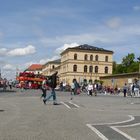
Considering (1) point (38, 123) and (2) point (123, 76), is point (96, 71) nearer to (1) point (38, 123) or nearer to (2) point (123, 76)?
→ (2) point (123, 76)

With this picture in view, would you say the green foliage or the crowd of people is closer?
the crowd of people

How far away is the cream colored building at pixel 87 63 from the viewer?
509 feet

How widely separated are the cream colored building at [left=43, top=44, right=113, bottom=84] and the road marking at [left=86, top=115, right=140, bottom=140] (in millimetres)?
138173

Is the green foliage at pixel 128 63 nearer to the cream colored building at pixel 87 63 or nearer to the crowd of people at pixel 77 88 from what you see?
the cream colored building at pixel 87 63

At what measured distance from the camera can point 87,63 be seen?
15700 centimetres

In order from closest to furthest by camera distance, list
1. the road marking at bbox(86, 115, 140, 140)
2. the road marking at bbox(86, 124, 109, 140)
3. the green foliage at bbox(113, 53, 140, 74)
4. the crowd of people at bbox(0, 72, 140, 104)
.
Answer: the road marking at bbox(86, 124, 109, 140)
the road marking at bbox(86, 115, 140, 140)
the crowd of people at bbox(0, 72, 140, 104)
the green foliage at bbox(113, 53, 140, 74)

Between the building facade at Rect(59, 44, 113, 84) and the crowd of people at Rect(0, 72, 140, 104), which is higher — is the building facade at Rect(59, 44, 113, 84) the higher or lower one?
the higher one

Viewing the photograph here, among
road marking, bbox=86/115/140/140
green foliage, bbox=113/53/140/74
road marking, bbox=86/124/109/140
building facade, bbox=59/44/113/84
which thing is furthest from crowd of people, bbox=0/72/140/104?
building facade, bbox=59/44/113/84

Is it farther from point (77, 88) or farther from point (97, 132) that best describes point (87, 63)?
point (97, 132)

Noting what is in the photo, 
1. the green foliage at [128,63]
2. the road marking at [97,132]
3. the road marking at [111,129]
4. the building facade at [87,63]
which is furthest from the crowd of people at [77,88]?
the building facade at [87,63]

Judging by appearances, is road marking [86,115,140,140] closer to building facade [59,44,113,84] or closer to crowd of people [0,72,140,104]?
crowd of people [0,72,140,104]

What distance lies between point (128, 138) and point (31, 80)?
82899 mm

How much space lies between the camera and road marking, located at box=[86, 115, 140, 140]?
11666mm

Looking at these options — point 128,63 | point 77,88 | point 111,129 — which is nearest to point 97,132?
point 111,129
